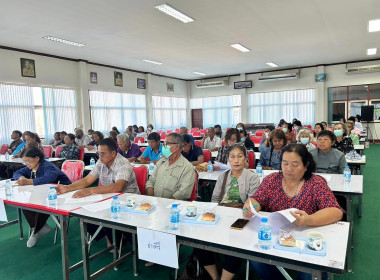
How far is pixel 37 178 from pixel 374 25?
831 centimetres

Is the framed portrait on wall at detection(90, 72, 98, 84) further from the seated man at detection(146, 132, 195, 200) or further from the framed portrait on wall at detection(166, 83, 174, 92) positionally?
the seated man at detection(146, 132, 195, 200)

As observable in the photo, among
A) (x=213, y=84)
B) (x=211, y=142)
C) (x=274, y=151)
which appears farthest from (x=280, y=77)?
(x=274, y=151)

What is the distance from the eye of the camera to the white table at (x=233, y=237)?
143cm

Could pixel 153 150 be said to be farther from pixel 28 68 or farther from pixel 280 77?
pixel 280 77

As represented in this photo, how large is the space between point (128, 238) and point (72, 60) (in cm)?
905

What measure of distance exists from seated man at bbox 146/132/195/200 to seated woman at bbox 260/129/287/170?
167cm

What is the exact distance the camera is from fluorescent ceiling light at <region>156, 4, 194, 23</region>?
550cm

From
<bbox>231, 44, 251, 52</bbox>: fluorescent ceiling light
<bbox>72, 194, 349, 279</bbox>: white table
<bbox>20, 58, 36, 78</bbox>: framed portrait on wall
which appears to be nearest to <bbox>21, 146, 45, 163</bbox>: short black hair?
<bbox>72, 194, 349, 279</bbox>: white table

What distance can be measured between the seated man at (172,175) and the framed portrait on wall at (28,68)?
7.96 meters

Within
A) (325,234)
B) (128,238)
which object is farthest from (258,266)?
(128,238)

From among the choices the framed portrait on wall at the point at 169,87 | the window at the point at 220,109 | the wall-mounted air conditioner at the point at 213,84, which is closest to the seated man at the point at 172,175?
the framed portrait on wall at the point at 169,87

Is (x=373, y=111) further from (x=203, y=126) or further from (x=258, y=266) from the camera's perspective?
(x=258, y=266)

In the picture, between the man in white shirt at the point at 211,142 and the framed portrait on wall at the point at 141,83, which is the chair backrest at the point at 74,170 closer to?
the man in white shirt at the point at 211,142

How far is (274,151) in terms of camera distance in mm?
4270
